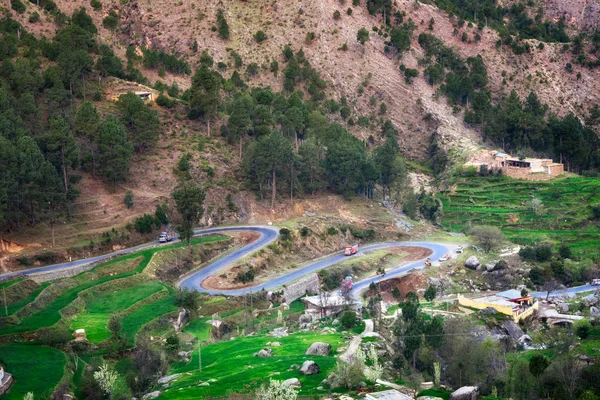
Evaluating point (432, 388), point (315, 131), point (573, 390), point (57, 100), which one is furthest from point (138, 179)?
point (573, 390)

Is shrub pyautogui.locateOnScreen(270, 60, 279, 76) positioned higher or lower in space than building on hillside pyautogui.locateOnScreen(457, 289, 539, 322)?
higher

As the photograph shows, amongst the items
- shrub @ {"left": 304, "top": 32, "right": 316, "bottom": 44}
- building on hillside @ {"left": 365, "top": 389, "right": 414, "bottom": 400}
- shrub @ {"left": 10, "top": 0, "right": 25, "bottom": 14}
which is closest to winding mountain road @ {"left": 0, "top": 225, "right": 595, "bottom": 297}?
building on hillside @ {"left": 365, "top": 389, "right": 414, "bottom": 400}

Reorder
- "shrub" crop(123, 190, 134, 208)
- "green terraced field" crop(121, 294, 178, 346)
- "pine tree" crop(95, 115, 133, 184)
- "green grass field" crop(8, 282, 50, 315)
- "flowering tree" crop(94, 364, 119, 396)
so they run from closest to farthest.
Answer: "flowering tree" crop(94, 364, 119, 396) < "green terraced field" crop(121, 294, 178, 346) < "green grass field" crop(8, 282, 50, 315) < "shrub" crop(123, 190, 134, 208) < "pine tree" crop(95, 115, 133, 184)

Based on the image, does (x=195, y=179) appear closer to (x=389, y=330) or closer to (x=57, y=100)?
(x=57, y=100)

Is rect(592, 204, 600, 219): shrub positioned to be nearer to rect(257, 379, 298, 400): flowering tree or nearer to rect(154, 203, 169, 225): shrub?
rect(154, 203, 169, 225): shrub

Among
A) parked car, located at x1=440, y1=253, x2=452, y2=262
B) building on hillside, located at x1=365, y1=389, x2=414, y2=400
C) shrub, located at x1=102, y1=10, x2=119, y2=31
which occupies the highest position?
shrub, located at x1=102, y1=10, x2=119, y2=31

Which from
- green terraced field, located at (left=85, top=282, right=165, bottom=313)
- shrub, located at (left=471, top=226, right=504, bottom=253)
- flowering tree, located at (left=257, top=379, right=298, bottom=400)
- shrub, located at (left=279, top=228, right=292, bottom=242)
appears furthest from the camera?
shrub, located at (left=471, top=226, right=504, bottom=253)

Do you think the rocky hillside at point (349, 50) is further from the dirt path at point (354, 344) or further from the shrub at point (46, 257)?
the dirt path at point (354, 344)

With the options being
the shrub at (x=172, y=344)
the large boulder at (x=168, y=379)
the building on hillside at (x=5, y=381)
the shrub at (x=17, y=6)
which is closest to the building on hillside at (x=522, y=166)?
the shrub at (x=17, y=6)
